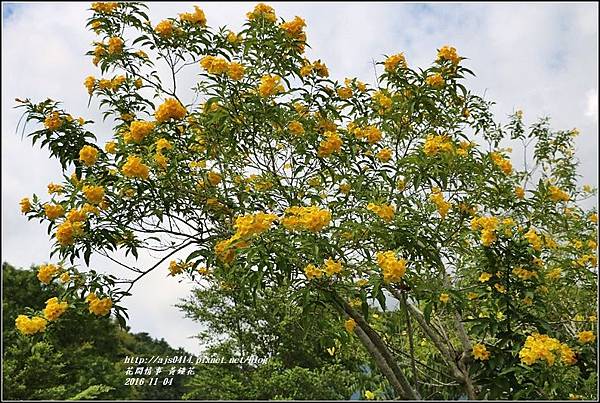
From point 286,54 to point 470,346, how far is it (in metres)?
1.56

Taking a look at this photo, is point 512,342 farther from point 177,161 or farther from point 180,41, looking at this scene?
point 180,41

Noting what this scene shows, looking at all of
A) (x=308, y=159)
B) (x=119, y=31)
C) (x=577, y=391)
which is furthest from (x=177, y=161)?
(x=577, y=391)

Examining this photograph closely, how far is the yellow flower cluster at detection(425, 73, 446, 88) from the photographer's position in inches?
94.4

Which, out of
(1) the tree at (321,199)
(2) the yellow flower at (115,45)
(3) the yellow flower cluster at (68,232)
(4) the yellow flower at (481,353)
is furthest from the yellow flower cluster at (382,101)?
(3) the yellow flower cluster at (68,232)

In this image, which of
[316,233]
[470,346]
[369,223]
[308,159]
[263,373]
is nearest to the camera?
[316,233]

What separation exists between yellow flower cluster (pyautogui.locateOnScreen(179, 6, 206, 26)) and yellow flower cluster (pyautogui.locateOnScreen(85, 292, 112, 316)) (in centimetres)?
131

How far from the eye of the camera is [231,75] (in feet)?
7.16

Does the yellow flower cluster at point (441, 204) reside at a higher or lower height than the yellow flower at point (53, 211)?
higher

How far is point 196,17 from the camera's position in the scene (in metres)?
2.60

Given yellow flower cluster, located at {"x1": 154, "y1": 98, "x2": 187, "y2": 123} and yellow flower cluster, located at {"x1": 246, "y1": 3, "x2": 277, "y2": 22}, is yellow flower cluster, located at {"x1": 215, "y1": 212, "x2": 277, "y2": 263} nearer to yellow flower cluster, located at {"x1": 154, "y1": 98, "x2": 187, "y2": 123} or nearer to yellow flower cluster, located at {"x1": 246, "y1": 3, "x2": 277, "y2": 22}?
yellow flower cluster, located at {"x1": 154, "y1": 98, "x2": 187, "y2": 123}

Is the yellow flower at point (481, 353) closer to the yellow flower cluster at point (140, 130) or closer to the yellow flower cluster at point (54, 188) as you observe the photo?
the yellow flower cluster at point (140, 130)

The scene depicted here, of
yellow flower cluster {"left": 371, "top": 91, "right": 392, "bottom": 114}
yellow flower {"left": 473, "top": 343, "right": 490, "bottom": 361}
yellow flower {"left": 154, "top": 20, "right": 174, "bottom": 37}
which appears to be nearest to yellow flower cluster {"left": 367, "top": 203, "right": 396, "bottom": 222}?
yellow flower {"left": 473, "top": 343, "right": 490, "bottom": 361}

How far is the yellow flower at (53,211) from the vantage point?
2.19 m

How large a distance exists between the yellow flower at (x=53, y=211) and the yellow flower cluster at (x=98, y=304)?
1.18 feet
